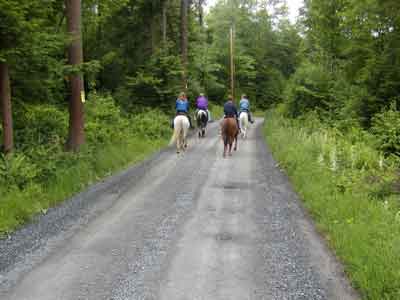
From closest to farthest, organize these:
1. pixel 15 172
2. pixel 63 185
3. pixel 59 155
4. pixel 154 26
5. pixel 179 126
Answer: pixel 15 172
pixel 63 185
pixel 59 155
pixel 179 126
pixel 154 26

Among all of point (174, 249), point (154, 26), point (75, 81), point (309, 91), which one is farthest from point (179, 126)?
point (154, 26)

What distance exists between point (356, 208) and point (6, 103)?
26.1 feet

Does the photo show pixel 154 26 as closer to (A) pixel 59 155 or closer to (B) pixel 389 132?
(B) pixel 389 132

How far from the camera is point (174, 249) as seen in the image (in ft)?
19.3

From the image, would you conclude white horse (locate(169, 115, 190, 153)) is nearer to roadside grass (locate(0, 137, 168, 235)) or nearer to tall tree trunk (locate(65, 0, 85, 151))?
roadside grass (locate(0, 137, 168, 235))

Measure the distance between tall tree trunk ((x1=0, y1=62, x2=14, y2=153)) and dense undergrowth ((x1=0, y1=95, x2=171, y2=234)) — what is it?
336mm

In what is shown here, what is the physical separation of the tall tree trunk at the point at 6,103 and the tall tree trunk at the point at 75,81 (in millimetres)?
2335

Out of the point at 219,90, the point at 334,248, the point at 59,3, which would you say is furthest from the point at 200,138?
the point at 219,90

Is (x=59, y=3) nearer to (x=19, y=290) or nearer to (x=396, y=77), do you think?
(x=19, y=290)

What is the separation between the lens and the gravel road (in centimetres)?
469

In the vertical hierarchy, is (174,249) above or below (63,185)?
below

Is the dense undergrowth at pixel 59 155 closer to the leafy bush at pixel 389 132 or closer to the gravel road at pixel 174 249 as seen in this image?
the gravel road at pixel 174 249

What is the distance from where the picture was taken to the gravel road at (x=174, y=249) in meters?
4.69

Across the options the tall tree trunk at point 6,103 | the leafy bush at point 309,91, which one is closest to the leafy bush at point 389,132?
the leafy bush at point 309,91
